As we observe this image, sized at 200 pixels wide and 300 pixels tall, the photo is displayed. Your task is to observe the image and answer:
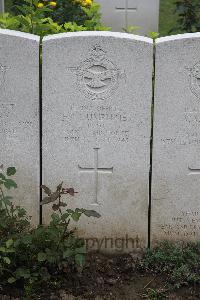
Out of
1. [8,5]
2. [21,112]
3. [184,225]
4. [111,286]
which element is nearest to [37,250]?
[111,286]

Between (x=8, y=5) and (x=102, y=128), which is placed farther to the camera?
(x=8, y=5)

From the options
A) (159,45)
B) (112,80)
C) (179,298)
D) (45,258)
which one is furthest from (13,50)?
(179,298)

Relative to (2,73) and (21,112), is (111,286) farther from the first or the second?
(2,73)

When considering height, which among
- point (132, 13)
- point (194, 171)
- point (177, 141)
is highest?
point (132, 13)

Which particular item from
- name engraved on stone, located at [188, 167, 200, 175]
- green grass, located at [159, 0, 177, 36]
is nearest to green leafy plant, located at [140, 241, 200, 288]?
name engraved on stone, located at [188, 167, 200, 175]

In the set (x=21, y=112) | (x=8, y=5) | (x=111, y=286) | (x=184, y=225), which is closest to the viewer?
(x=111, y=286)

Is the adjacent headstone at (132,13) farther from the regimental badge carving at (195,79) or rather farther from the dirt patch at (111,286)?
the dirt patch at (111,286)

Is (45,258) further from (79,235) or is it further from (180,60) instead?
(180,60)

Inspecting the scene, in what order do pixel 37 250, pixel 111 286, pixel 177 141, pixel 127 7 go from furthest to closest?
Result: pixel 127 7, pixel 177 141, pixel 111 286, pixel 37 250

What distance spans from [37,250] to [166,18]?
749cm

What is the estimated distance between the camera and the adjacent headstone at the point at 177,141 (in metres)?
4.44

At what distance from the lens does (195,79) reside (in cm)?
450

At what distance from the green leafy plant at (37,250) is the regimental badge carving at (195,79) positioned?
3.52ft

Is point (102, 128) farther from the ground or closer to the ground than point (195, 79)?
closer to the ground
